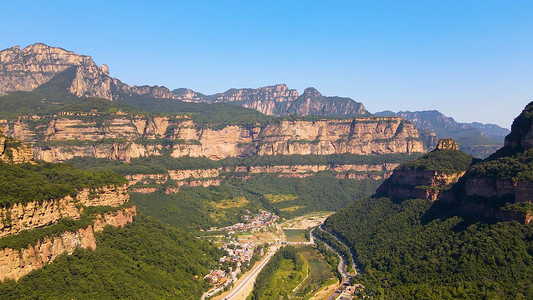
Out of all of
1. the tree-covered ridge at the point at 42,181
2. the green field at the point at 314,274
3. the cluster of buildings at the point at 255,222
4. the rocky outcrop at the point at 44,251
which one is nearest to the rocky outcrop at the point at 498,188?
the green field at the point at 314,274

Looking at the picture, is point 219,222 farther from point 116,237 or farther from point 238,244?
point 116,237

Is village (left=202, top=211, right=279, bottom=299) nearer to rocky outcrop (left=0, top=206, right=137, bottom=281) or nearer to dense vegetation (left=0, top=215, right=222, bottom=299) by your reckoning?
dense vegetation (left=0, top=215, right=222, bottom=299)

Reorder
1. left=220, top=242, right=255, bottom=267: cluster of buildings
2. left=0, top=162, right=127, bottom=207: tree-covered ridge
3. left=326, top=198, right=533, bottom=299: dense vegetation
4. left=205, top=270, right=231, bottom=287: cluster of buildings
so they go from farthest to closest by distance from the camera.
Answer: left=220, top=242, right=255, bottom=267: cluster of buildings → left=205, top=270, right=231, bottom=287: cluster of buildings → left=326, top=198, right=533, bottom=299: dense vegetation → left=0, top=162, right=127, bottom=207: tree-covered ridge

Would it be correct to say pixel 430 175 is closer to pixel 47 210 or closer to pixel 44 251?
pixel 47 210

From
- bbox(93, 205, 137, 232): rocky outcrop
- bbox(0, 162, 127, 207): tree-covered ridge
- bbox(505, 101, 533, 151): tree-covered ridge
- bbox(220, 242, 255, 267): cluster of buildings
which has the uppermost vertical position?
bbox(505, 101, 533, 151): tree-covered ridge

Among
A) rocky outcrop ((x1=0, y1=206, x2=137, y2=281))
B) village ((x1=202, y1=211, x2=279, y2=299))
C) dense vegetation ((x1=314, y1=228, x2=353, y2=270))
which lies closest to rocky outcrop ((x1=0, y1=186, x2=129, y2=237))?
rocky outcrop ((x1=0, y1=206, x2=137, y2=281))
